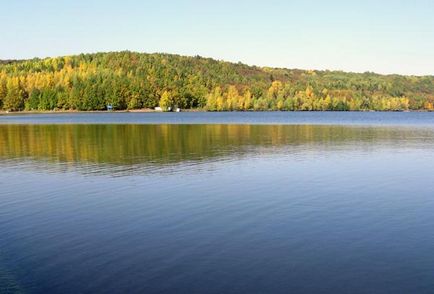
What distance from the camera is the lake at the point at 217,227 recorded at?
1480cm

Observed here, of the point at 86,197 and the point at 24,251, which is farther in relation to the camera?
the point at 86,197

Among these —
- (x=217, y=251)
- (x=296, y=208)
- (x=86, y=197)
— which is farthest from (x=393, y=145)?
(x=217, y=251)

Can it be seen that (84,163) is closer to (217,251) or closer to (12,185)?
(12,185)

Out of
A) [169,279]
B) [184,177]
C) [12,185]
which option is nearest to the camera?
[169,279]

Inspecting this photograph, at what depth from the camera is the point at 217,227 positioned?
2064 centimetres

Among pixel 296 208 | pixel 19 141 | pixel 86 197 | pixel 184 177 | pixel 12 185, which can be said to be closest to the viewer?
pixel 296 208

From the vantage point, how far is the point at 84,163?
137 feet

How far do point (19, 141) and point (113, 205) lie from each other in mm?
44115

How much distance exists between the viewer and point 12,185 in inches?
1241

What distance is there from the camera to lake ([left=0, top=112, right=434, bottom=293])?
48.5ft

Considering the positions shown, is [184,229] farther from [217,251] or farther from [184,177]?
→ [184,177]

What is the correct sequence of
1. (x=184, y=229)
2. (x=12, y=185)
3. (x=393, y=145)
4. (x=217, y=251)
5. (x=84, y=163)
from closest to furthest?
1. (x=217, y=251)
2. (x=184, y=229)
3. (x=12, y=185)
4. (x=84, y=163)
5. (x=393, y=145)

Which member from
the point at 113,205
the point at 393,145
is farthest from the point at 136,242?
the point at 393,145

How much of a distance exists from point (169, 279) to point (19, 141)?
55.4 m
